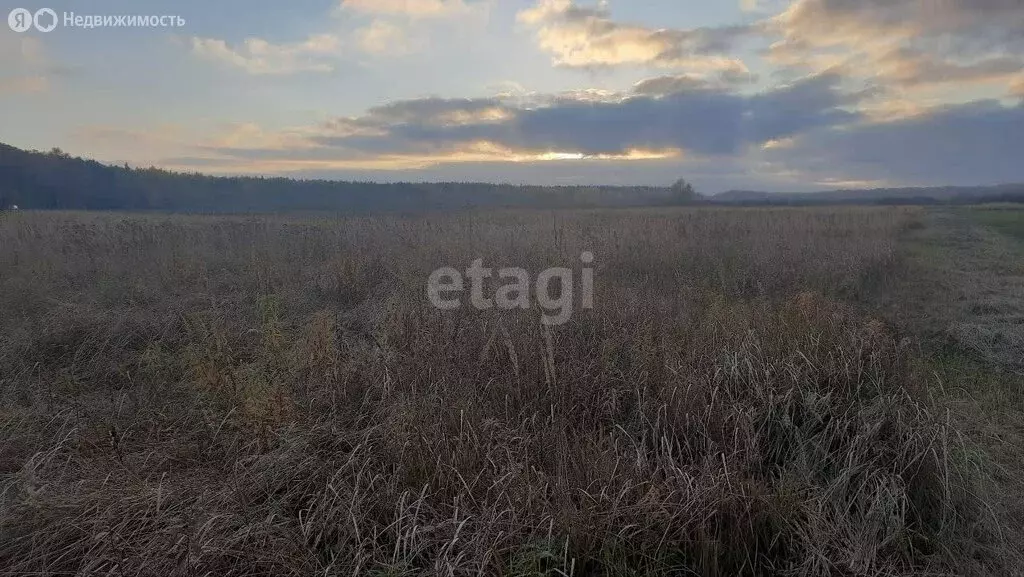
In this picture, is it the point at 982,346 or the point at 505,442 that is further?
the point at 982,346

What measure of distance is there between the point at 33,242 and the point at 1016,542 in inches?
523

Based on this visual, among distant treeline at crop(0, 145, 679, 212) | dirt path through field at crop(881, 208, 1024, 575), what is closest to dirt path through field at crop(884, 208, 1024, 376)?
dirt path through field at crop(881, 208, 1024, 575)

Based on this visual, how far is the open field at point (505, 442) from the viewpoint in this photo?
2361 mm

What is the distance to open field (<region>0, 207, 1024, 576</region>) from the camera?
2.36 meters

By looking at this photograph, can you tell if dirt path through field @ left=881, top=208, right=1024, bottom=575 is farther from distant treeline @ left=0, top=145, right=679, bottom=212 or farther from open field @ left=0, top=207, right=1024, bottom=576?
distant treeline @ left=0, top=145, right=679, bottom=212

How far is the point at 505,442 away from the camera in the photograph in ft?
9.89

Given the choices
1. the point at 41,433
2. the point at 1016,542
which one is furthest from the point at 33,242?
the point at 1016,542

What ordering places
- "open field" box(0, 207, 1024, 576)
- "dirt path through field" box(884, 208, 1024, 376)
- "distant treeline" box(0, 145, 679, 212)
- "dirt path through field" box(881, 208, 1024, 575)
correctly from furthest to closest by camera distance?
"distant treeline" box(0, 145, 679, 212) → "dirt path through field" box(884, 208, 1024, 376) → "dirt path through field" box(881, 208, 1024, 575) → "open field" box(0, 207, 1024, 576)

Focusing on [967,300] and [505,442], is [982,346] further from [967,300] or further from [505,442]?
→ [505,442]

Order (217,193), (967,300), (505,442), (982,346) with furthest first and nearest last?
(217,193), (967,300), (982,346), (505,442)

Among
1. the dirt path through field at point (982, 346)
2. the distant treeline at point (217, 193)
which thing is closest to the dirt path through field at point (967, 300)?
the dirt path through field at point (982, 346)

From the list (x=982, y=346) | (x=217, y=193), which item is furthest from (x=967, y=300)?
(x=217, y=193)

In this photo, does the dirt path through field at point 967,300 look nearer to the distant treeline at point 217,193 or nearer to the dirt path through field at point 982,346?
the dirt path through field at point 982,346

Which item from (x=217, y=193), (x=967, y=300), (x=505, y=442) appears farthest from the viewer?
(x=217, y=193)
